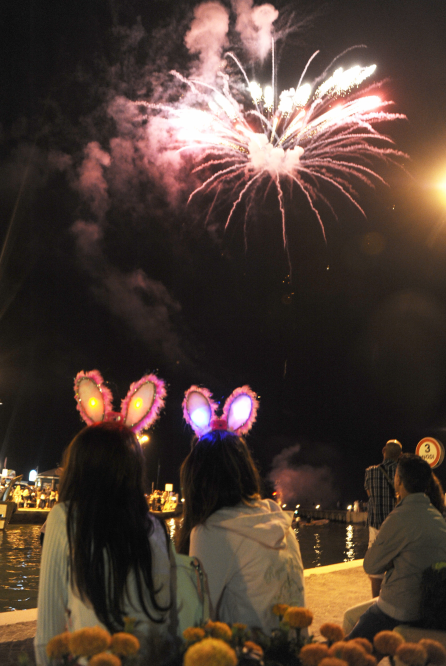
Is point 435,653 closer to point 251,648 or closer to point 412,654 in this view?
point 412,654

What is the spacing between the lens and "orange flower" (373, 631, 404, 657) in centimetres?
142

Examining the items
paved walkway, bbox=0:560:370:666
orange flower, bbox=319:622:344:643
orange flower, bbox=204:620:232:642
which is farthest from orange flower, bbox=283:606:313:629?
paved walkway, bbox=0:560:370:666

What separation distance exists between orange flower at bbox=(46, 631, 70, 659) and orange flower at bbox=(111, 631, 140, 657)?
0.11 meters

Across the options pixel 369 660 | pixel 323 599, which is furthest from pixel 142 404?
pixel 369 660

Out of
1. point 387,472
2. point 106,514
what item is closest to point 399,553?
point 106,514

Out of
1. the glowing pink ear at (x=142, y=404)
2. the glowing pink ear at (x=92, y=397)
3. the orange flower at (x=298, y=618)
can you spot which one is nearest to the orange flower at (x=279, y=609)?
the orange flower at (x=298, y=618)

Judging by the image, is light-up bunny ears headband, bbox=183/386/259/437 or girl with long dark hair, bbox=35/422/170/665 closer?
girl with long dark hair, bbox=35/422/170/665

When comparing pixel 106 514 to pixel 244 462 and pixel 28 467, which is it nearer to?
pixel 244 462

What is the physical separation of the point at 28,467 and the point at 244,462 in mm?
47460

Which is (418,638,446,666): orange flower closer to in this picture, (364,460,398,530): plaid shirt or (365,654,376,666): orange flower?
(365,654,376,666): orange flower

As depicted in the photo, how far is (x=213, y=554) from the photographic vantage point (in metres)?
2.09

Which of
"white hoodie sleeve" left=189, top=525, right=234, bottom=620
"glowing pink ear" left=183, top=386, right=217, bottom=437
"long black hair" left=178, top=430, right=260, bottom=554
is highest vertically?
"glowing pink ear" left=183, top=386, right=217, bottom=437

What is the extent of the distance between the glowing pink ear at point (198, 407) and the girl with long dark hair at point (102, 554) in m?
5.22

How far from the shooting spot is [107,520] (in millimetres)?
1716
